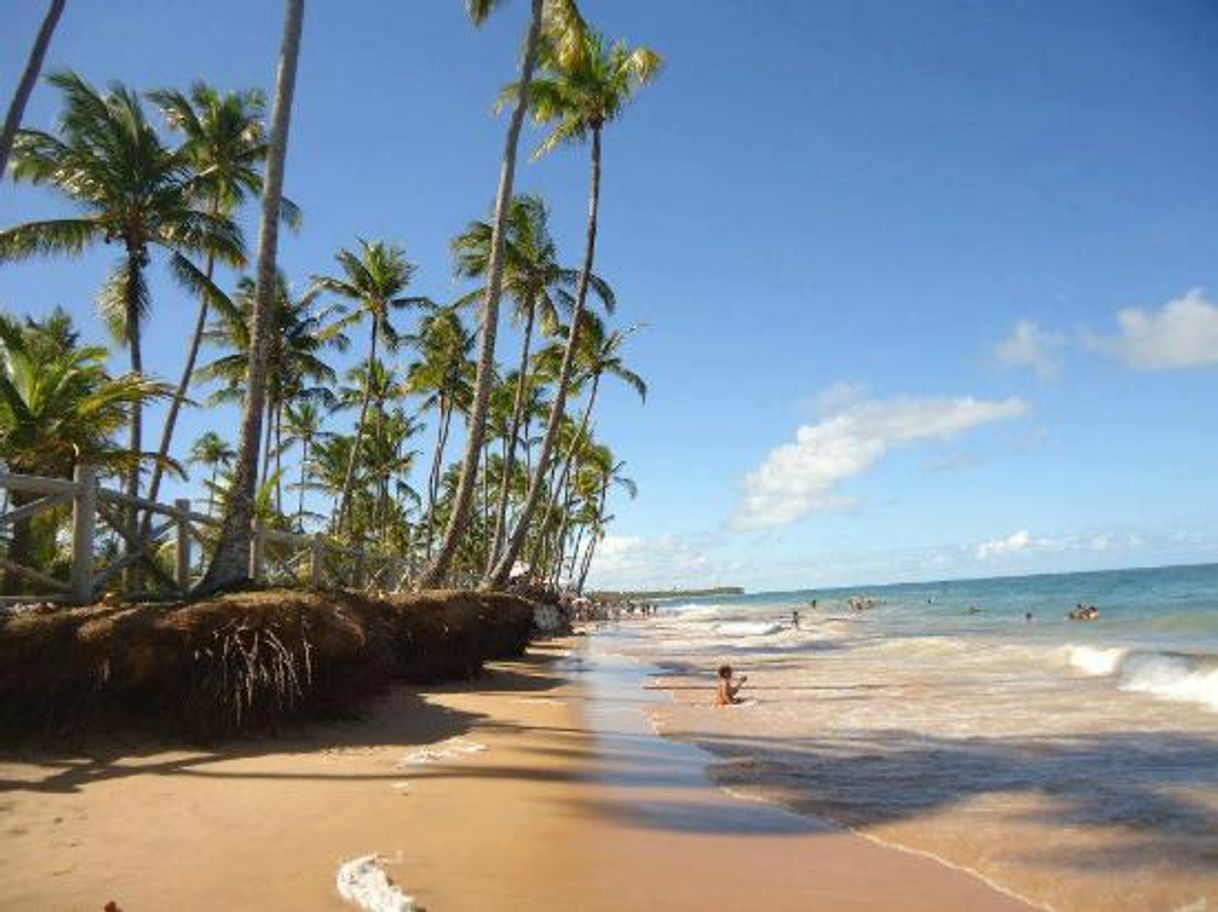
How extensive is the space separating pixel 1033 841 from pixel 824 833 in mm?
1332

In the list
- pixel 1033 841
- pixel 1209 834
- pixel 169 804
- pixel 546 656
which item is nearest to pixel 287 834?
pixel 169 804

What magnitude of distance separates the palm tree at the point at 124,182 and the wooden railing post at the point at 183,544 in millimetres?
9357

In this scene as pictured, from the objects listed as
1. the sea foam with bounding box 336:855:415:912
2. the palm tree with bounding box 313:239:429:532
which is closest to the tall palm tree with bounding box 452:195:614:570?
the palm tree with bounding box 313:239:429:532

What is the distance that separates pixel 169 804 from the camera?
5781mm

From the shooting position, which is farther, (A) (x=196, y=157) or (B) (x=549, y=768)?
(A) (x=196, y=157)

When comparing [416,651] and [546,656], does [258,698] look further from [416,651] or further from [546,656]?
[546,656]

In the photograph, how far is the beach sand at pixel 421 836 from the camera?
4.46 m

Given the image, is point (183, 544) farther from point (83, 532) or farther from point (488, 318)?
point (488, 318)

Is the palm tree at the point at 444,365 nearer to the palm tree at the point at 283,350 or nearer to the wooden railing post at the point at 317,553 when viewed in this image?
the palm tree at the point at 283,350

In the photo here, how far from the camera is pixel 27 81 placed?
1308 cm

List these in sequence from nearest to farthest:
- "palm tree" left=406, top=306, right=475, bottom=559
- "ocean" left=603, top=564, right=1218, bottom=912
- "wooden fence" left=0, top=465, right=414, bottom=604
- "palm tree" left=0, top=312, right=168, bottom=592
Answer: "ocean" left=603, top=564, right=1218, bottom=912
"wooden fence" left=0, top=465, right=414, bottom=604
"palm tree" left=0, top=312, right=168, bottom=592
"palm tree" left=406, top=306, right=475, bottom=559

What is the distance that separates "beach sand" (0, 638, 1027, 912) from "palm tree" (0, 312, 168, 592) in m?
5.87

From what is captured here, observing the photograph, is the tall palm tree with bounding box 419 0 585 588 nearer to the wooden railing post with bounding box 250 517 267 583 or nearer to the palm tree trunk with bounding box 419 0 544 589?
the palm tree trunk with bounding box 419 0 544 589

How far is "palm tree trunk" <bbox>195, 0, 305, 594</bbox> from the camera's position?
10008 mm
